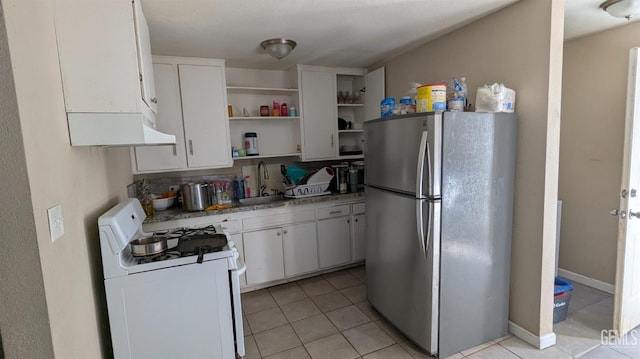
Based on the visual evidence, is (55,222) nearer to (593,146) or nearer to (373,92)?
(373,92)

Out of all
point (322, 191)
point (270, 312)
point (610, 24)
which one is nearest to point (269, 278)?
point (270, 312)

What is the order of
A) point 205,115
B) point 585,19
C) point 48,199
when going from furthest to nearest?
point 205,115
point 585,19
point 48,199

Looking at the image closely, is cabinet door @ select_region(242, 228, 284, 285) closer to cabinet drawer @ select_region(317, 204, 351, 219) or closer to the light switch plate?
cabinet drawer @ select_region(317, 204, 351, 219)

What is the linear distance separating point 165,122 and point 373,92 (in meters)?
2.15

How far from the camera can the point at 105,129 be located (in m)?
1.41

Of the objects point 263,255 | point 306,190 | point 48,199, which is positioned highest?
point 48,199

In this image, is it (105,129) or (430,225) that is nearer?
(105,129)

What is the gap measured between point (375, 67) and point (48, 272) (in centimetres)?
328

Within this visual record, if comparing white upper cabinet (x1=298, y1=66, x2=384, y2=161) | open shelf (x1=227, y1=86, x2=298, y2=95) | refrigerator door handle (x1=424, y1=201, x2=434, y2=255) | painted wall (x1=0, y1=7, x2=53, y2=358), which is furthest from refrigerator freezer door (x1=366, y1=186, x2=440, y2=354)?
painted wall (x1=0, y1=7, x2=53, y2=358)

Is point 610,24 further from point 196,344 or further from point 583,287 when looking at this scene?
point 196,344

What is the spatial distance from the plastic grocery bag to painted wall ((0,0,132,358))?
7.45 ft

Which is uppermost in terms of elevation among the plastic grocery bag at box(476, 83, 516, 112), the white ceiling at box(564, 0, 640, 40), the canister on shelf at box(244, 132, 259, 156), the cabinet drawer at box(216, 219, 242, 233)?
the white ceiling at box(564, 0, 640, 40)

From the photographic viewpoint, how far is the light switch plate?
115cm

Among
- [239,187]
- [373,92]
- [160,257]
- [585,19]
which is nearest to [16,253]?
[160,257]
